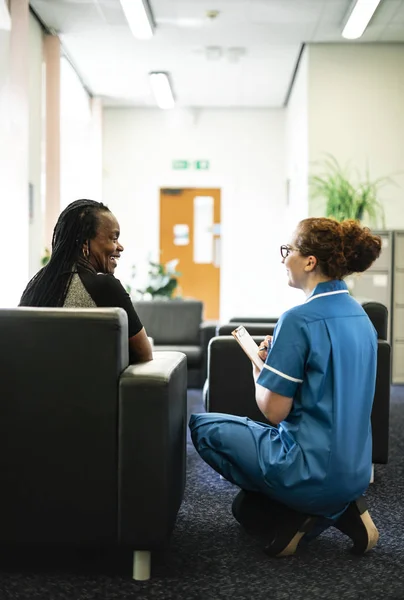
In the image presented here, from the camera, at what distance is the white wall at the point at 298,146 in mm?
6754

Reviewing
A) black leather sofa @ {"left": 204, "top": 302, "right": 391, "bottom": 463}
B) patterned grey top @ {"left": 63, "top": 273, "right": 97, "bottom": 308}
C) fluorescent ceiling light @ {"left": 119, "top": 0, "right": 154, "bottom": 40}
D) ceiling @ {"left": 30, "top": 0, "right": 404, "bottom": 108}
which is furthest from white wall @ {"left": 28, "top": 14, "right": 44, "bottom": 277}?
patterned grey top @ {"left": 63, "top": 273, "right": 97, "bottom": 308}

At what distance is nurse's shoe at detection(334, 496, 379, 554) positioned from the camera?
2.12 m

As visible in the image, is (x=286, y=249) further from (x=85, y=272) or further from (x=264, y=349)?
(x=85, y=272)

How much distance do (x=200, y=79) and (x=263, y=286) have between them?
9.21 ft

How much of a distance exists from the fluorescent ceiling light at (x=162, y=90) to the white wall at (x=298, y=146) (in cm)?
143

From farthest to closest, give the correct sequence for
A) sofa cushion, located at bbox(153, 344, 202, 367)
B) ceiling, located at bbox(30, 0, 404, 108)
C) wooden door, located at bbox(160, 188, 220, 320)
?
wooden door, located at bbox(160, 188, 220, 320)
ceiling, located at bbox(30, 0, 404, 108)
sofa cushion, located at bbox(153, 344, 202, 367)

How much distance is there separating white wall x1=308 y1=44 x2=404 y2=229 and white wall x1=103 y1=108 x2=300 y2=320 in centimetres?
254

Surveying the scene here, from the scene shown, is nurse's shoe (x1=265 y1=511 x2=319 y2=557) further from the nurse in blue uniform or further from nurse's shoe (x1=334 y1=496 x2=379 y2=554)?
nurse's shoe (x1=334 y1=496 x2=379 y2=554)

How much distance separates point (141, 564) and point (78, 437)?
402mm

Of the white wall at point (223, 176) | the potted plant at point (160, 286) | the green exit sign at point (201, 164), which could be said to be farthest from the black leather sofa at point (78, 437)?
the green exit sign at point (201, 164)

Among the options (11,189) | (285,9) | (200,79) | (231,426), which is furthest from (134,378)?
(200,79)

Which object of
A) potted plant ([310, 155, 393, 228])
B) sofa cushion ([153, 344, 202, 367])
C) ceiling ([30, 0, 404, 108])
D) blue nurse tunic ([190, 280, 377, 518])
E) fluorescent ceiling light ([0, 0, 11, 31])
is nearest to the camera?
blue nurse tunic ([190, 280, 377, 518])

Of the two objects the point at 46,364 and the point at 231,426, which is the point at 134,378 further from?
the point at 231,426

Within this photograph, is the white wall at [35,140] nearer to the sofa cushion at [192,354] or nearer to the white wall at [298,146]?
the sofa cushion at [192,354]
